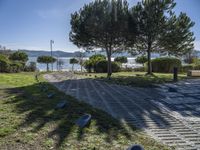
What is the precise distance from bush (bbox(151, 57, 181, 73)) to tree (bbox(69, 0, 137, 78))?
595 centimetres

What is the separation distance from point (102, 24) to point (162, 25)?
13.0ft

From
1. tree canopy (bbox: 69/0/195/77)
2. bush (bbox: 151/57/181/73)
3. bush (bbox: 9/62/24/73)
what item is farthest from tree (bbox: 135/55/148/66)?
bush (bbox: 9/62/24/73)

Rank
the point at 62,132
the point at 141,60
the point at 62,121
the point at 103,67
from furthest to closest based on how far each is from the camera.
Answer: the point at 141,60, the point at 103,67, the point at 62,121, the point at 62,132

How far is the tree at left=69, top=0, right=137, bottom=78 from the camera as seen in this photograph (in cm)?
1950

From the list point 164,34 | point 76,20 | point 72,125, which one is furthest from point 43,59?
point 72,125

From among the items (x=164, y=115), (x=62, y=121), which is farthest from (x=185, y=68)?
(x=62, y=121)

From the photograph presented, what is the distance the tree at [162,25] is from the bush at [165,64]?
4.70 m

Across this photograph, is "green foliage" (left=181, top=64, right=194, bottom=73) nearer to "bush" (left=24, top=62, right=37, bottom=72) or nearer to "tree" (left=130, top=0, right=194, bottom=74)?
"tree" (left=130, top=0, right=194, bottom=74)

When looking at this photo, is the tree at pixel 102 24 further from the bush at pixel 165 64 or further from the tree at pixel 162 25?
the bush at pixel 165 64

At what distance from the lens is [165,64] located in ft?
84.2

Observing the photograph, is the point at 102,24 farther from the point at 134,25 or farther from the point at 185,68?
the point at 185,68

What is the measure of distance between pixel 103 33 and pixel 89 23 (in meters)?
1.17

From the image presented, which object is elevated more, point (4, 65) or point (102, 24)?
point (102, 24)

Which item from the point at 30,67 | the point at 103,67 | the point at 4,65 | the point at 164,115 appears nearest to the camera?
the point at 164,115
